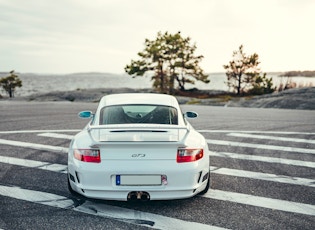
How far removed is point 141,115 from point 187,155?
60.4 inches

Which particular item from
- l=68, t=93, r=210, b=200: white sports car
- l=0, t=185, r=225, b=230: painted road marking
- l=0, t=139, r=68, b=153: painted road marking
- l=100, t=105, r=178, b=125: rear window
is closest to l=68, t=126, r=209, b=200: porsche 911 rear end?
l=68, t=93, r=210, b=200: white sports car

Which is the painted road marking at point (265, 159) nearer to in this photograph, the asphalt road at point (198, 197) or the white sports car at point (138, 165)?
the asphalt road at point (198, 197)

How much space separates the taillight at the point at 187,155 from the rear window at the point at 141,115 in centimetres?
88

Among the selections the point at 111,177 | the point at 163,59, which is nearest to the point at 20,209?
the point at 111,177

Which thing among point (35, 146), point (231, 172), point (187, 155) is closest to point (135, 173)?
point (187, 155)

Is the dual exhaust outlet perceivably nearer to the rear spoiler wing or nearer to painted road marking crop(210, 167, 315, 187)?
the rear spoiler wing

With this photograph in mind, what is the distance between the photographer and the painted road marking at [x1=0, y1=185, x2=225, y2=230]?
13.9 feet

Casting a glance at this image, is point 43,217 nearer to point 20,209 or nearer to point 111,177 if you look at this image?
point 20,209

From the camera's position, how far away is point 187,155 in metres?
4.43

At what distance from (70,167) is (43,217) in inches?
27.1

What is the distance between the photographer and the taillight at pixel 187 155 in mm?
4383

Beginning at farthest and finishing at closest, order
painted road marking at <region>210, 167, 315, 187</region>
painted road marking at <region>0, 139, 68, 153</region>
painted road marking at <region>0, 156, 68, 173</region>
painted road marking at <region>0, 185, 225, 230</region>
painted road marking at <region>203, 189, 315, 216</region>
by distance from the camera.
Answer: painted road marking at <region>0, 139, 68, 153</region> < painted road marking at <region>0, 156, 68, 173</region> < painted road marking at <region>210, 167, 315, 187</region> < painted road marking at <region>203, 189, 315, 216</region> < painted road marking at <region>0, 185, 225, 230</region>

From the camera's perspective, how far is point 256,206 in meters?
4.86

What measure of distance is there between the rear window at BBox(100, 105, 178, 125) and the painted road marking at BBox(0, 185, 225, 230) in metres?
1.21
